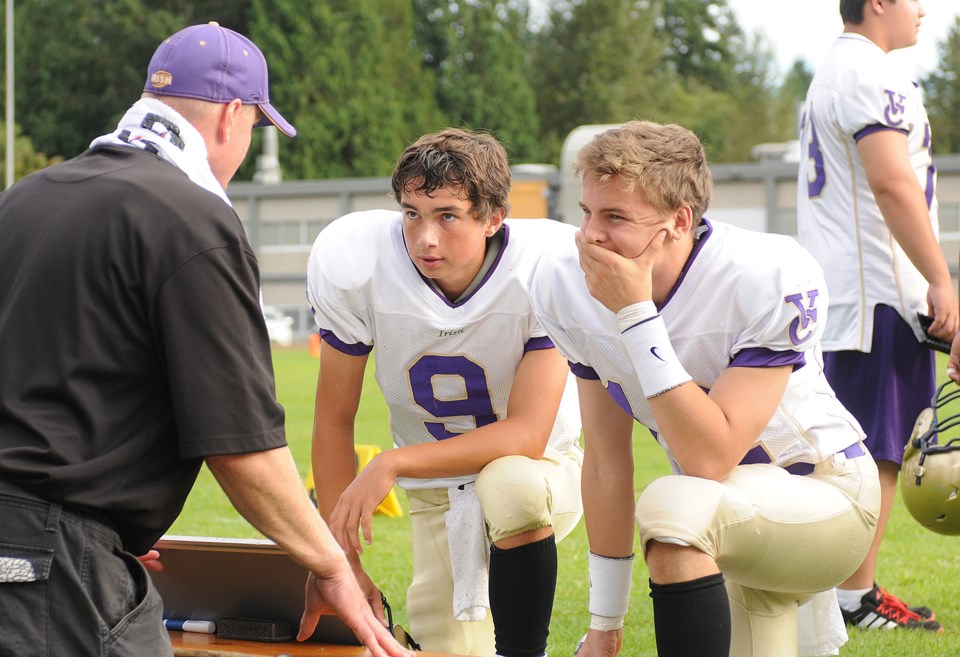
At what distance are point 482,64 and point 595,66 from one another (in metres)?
4.86

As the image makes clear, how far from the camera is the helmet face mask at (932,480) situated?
3109 millimetres

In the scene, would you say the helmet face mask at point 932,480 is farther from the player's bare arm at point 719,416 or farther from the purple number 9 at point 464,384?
the purple number 9 at point 464,384

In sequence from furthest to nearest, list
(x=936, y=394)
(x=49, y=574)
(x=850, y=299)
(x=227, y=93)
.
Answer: (x=850, y=299), (x=936, y=394), (x=227, y=93), (x=49, y=574)

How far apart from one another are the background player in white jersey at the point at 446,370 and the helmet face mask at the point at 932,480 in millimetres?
921

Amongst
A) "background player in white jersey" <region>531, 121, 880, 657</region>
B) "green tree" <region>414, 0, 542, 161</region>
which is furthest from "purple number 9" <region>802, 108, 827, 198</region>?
"green tree" <region>414, 0, 542, 161</region>

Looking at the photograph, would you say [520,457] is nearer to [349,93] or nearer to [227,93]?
[227,93]

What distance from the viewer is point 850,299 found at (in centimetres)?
389

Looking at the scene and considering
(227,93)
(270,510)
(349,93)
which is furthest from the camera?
(349,93)

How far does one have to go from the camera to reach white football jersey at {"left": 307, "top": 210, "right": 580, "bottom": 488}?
10.8 feet

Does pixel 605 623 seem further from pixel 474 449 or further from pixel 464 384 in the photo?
pixel 464 384

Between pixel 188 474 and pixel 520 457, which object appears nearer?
pixel 188 474

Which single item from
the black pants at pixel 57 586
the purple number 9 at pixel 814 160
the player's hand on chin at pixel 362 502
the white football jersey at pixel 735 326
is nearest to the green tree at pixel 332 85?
the purple number 9 at pixel 814 160

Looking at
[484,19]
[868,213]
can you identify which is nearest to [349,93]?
[484,19]

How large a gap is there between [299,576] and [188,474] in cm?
84
